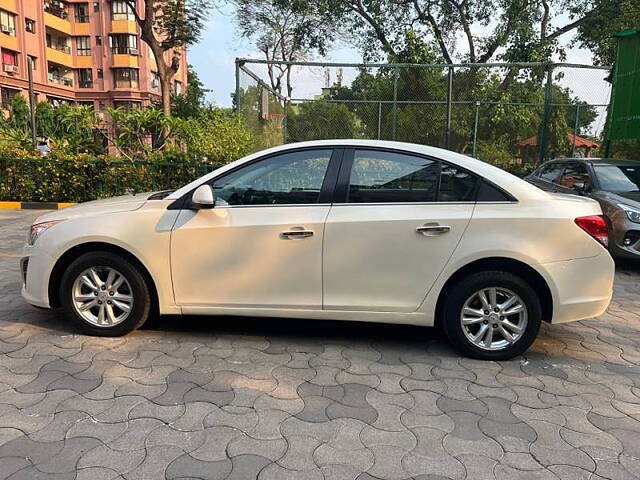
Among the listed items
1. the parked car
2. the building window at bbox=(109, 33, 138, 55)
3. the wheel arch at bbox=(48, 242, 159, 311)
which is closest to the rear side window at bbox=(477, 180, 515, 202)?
the wheel arch at bbox=(48, 242, 159, 311)

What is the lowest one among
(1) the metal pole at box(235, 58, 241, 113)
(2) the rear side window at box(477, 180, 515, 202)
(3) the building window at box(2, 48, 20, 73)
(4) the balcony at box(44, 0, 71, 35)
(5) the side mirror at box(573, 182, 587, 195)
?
(5) the side mirror at box(573, 182, 587, 195)

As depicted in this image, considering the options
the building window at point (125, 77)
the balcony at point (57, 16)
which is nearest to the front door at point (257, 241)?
the balcony at point (57, 16)

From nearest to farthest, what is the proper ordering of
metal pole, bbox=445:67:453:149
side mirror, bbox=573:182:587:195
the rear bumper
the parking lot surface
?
the parking lot surface < the rear bumper < side mirror, bbox=573:182:587:195 < metal pole, bbox=445:67:453:149

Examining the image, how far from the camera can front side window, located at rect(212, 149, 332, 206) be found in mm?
3867

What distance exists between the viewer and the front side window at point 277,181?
152 inches

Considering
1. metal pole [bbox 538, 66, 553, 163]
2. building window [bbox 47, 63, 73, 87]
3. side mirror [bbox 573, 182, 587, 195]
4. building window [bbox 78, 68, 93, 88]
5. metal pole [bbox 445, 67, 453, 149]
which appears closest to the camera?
side mirror [bbox 573, 182, 587, 195]

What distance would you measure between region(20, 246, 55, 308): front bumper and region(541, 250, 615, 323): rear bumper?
12.1 ft

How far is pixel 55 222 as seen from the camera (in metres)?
4.04

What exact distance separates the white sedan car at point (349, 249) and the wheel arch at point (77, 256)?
11mm

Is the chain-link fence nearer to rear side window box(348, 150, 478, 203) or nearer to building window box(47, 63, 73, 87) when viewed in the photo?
rear side window box(348, 150, 478, 203)

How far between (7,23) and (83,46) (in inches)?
455

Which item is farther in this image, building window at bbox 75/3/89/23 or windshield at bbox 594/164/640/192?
building window at bbox 75/3/89/23

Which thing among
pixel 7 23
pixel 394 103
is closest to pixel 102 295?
pixel 394 103

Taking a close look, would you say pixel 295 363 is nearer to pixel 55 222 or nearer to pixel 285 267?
pixel 285 267
